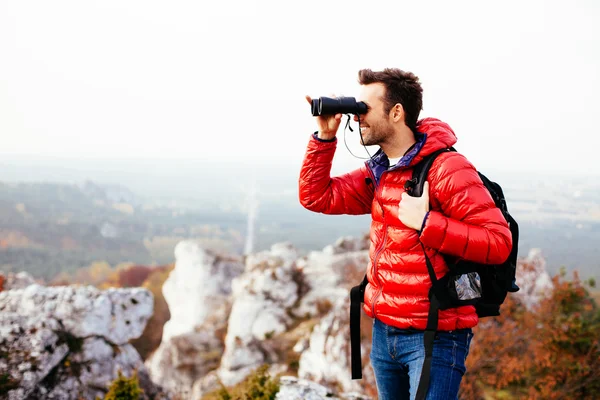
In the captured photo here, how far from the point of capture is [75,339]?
843cm

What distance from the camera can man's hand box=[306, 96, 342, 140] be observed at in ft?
9.18

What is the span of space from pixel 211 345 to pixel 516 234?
23511mm

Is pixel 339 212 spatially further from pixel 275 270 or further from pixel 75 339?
pixel 275 270

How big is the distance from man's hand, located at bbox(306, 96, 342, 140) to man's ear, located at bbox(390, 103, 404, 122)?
0.34m

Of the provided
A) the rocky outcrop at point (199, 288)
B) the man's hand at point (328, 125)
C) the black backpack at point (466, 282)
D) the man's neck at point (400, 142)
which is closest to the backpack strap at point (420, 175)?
the black backpack at point (466, 282)

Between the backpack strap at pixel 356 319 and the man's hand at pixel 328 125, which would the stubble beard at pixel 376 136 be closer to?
the man's hand at pixel 328 125

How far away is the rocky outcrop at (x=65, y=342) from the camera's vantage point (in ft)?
22.8

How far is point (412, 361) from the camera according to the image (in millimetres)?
2625

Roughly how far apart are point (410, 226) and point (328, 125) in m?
0.87

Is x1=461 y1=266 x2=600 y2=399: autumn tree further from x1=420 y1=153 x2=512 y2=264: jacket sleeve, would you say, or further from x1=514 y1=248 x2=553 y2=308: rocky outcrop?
x1=420 y1=153 x2=512 y2=264: jacket sleeve

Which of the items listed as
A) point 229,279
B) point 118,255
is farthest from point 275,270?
point 118,255

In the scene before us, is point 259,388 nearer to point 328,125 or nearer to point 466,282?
point 466,282

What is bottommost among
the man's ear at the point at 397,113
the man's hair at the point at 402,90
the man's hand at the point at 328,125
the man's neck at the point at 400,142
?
the man's neck at the point at 400,142

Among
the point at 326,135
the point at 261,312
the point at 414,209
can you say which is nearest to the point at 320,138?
the point at 326,135
